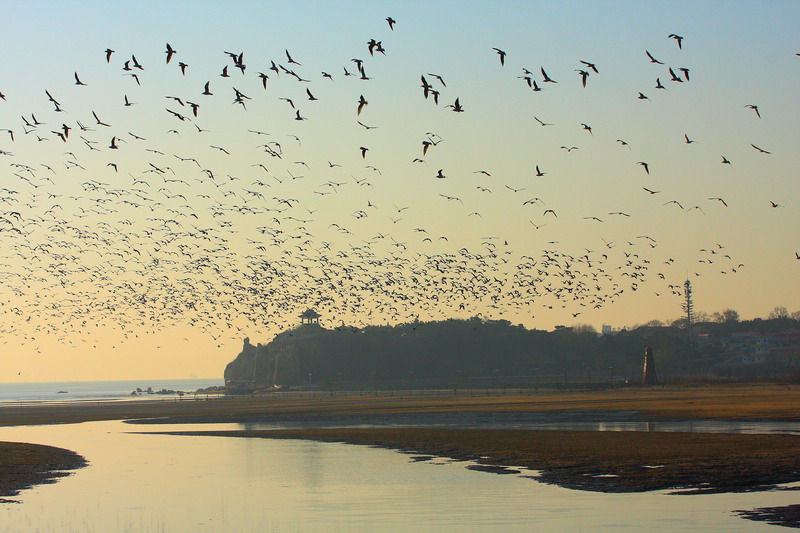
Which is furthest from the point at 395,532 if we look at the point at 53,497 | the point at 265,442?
the point at 265,442

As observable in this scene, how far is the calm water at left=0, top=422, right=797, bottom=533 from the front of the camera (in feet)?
101

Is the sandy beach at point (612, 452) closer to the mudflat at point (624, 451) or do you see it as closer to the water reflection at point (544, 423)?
the mudflat at point (624, 451)

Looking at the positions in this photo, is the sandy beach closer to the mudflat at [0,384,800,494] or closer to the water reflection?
the mudflat at [0,384,800,494]

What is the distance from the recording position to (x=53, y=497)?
128ft

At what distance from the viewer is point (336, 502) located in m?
36.4

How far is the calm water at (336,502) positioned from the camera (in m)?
30.9

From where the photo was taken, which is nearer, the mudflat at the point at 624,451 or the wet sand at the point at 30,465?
the mudflat at the point at 624,451

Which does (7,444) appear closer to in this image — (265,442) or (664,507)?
(265,442)

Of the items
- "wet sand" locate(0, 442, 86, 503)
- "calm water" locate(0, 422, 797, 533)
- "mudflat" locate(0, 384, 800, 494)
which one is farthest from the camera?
"wet sand" locate(0, 442, 86, 503)

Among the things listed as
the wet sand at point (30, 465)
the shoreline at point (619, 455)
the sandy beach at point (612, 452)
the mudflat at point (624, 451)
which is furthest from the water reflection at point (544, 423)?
the wet sand at point (30, 465)

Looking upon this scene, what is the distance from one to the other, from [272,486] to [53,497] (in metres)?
8.71

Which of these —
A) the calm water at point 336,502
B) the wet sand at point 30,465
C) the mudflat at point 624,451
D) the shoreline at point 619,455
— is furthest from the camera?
the wet sand at point 30,465

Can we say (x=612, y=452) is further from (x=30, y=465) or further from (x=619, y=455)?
Answer: (x=30, y=465)

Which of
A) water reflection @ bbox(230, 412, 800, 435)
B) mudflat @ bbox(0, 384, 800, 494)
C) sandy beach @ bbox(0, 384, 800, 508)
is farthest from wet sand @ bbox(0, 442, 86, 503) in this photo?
water reflection @ bbox(230, 412, 800, 435)
